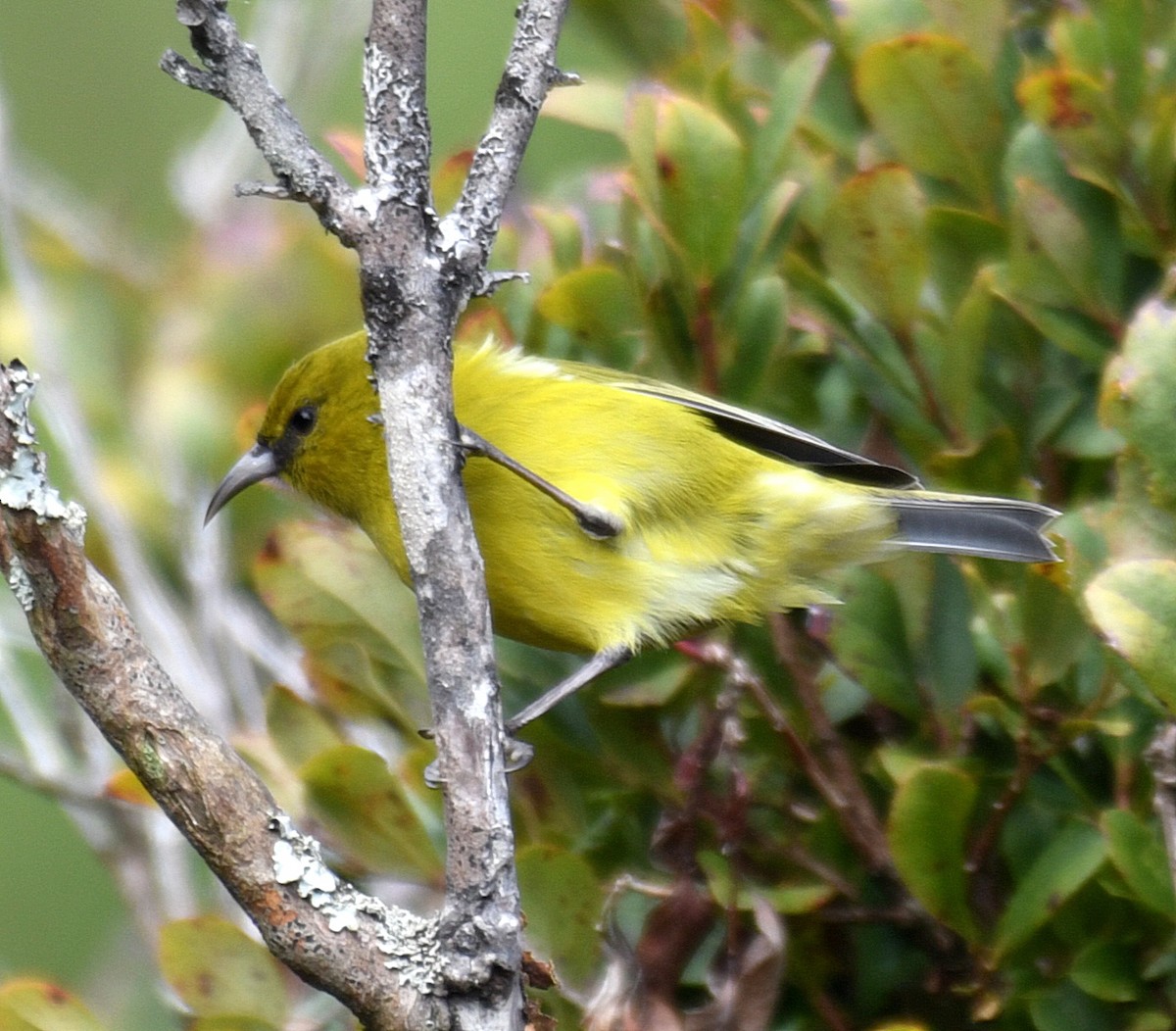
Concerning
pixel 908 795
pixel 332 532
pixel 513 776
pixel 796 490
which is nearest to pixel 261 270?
pixel 332 532

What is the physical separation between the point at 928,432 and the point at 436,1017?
1.14 metres

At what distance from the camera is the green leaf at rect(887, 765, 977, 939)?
1.87 meters

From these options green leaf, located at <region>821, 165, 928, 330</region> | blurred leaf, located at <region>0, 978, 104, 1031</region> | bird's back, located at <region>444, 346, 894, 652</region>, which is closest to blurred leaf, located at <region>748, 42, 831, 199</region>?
green leaf, located at <region>821, 165, 928, 330</region>

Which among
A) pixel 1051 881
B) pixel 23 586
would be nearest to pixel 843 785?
pixel 1051 881

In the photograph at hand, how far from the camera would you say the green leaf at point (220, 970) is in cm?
197

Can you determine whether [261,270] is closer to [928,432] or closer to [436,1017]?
[928,432]

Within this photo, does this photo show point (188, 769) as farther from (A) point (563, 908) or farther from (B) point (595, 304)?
(B) point (595, 304)

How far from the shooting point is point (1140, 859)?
1.80m

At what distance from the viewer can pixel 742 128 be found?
2.53 meters

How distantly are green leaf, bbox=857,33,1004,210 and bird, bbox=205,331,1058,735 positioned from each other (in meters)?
0.46

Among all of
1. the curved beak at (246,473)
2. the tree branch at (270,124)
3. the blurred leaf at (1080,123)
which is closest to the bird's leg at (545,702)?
the tree branch at (270,124)

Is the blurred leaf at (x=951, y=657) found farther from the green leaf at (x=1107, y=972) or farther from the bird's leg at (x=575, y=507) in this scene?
the bird's leg at (x=575, y=507)

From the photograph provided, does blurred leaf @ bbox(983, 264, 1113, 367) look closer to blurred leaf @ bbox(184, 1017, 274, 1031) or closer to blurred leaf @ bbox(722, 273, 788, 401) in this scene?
blurred leaf @ bbox(722, 273, 788, 401)

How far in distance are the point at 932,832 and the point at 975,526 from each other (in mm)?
667
